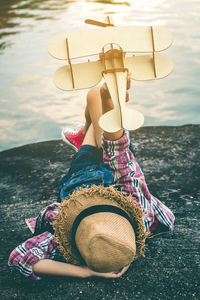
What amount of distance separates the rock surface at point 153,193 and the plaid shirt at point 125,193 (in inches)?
5.7

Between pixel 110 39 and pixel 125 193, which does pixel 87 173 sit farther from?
pixel 110 39

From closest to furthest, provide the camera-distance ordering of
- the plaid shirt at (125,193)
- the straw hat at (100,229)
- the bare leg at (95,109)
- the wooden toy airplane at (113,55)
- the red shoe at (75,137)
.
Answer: the straw hat at (100,229) → the wooden toy airplane at (113,55) → the plaid shirt at (125,193) → the bare leg at (95,109) → the red shoe at (75,137)

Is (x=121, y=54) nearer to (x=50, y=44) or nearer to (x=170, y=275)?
(x=50, y=44)

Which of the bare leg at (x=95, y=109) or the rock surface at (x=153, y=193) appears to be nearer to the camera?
the rock surface at (x=153, y=193)

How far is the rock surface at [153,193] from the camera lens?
5.70 feet

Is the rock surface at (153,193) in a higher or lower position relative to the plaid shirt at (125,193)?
lower

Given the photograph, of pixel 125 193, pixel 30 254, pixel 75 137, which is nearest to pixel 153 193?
pixel 75 137

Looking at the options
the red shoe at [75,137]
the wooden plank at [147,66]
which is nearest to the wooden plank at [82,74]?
the wooden plank at [147,66]

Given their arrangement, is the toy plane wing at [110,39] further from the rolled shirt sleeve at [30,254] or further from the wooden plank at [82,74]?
the rolled shirt sleeve at [30,254]

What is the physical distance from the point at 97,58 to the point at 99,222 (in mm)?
748

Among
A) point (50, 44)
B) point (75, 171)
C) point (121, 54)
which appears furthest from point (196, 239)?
point (50, 44)

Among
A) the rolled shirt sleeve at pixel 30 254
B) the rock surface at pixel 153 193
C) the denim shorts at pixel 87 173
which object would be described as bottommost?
the rock surface at pixel 153 193

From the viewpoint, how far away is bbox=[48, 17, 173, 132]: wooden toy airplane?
59.9 inches

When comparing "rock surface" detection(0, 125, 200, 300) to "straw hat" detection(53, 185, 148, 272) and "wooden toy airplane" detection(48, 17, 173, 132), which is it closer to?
"straw hat" detection(53, 185, 148, 272)
